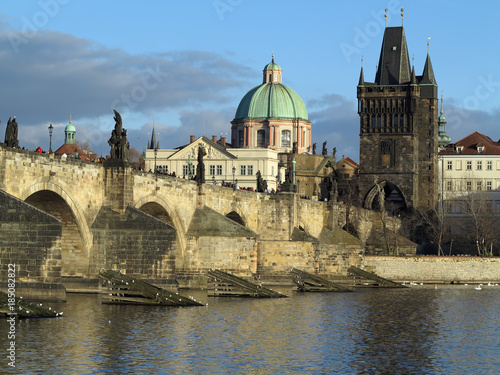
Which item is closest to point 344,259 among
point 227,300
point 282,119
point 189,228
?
point 189,228

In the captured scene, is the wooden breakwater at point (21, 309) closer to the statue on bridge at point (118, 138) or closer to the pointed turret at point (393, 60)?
the statue on bridge at point (118, 138)

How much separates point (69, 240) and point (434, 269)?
128ft

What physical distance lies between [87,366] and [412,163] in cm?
10704

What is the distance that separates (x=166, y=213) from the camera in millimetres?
66062

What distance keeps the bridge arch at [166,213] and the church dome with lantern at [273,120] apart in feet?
293

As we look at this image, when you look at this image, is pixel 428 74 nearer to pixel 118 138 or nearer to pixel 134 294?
pixel 118 138

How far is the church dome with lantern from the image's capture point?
513 feet

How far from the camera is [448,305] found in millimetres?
59938

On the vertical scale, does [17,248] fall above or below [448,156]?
below

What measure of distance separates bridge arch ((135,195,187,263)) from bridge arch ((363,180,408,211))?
70.3 metres

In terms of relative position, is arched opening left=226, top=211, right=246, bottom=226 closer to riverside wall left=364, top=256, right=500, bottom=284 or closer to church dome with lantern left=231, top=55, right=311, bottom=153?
riverside wall left=364, top=256, right=500, bottom=284

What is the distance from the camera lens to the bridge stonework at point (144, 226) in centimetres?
5112

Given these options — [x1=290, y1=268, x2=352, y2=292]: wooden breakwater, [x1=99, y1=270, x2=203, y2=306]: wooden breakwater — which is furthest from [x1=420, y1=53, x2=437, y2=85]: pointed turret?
[x1=99, y1=270, x2=203, y2=306]: wooden breakwater

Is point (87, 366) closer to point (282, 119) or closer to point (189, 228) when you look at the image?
point (189, 228)
